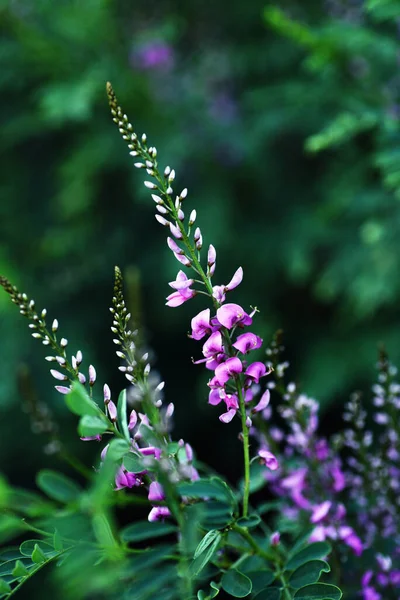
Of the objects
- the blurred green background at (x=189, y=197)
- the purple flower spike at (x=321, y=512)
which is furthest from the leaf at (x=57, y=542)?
the blurred green background at (x=189, y=197)

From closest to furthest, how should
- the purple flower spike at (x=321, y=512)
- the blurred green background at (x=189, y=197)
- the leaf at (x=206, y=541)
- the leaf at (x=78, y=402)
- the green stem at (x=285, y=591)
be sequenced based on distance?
the leaf at (x=78, y=402)
the leaf at (x=206, y=541)
the green stem at (x=285, y=591)
the purple flower spike at (x=321, y=512)
the blurred green background at (x=189, y=197)

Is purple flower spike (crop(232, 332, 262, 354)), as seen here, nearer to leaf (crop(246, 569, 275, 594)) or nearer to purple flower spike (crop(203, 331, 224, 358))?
purple flower spike (crop(203, 331, 224, 358))

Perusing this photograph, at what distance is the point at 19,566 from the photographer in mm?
726

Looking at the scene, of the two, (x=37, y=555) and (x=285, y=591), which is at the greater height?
(x=37, y=555)

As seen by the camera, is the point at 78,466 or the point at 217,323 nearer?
the point at 217,323

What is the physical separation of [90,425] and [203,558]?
23 cm

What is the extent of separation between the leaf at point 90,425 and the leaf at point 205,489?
0.15 meters

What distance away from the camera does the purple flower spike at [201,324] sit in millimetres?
771

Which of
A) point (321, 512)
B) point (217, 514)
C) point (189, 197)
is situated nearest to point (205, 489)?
point (217, 514)

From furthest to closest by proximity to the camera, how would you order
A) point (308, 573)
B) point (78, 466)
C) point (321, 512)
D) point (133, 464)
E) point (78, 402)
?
point (78, 466) < point (321, 512) < point (308, 573) < point (133, 464) < point (78, 402)

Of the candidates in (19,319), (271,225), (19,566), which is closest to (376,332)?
(271,225)

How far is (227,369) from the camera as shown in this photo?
768mm

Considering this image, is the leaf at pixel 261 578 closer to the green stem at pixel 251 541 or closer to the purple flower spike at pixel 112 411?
the green stem at pixel 251 541

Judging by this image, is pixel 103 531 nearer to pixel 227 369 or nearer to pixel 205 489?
pixel 205 489
